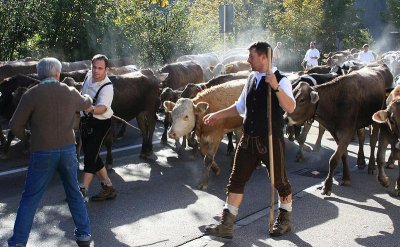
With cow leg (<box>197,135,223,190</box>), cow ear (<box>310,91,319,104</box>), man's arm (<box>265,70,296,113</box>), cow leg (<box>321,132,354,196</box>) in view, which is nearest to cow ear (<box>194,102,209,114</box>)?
cow leg (<box>197,135,223,190</box>)

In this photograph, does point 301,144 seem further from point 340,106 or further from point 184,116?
point 184,116

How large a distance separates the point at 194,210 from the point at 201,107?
1.78m

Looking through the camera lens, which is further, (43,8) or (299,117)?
(43,8)

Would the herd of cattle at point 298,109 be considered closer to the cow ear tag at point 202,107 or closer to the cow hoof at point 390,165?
the cow ear tag at point 202,107

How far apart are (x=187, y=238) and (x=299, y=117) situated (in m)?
2.76

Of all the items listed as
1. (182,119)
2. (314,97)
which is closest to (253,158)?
(314,97)

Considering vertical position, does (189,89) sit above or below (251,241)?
above

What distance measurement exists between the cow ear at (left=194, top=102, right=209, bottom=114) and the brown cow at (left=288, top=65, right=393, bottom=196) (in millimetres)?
1305

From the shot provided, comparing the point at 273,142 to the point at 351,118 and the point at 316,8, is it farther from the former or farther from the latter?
the point at 316,8

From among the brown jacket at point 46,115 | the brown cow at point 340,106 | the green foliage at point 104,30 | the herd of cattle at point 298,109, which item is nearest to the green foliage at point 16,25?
the green foliage at point 104,30

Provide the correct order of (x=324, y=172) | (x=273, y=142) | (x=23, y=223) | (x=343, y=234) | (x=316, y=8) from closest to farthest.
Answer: (x=23, y=223) → (x=273, y=142) → (x=343, y=234) → (x=324, y=172) → (x=316, y=8)

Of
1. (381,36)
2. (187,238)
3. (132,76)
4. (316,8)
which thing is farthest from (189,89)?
(381,36)

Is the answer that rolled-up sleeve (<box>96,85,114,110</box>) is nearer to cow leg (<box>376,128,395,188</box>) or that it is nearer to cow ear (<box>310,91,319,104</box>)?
cow ear (<box>310,91,319,104</box>)

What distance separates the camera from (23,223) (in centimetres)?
510
